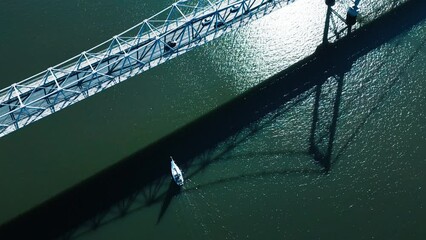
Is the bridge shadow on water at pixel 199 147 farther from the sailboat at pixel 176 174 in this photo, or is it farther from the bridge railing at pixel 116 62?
the bridge railing at pixel 116 62

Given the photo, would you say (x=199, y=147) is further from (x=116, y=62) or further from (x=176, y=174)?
(x=116, y=62)

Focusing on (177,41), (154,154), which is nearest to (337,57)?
(177,41)

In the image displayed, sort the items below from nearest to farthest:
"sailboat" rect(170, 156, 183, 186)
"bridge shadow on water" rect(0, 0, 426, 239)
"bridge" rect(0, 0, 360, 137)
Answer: "bridge" rect(0, 0, 360, 137), "bridge shadow on water" rect(0, 0, 426, 239), "sailboat" rect(170, 156, 183, 186)

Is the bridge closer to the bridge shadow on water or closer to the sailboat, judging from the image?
the bridge shadow on water

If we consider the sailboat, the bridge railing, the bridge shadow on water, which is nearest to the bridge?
the bridge railing

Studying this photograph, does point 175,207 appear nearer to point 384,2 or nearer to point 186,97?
point 186,97

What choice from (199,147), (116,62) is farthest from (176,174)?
(116,62)

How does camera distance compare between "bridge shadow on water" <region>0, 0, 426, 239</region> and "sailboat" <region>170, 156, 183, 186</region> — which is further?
"sailboat" <region>170, 156, 183, 186</region>
